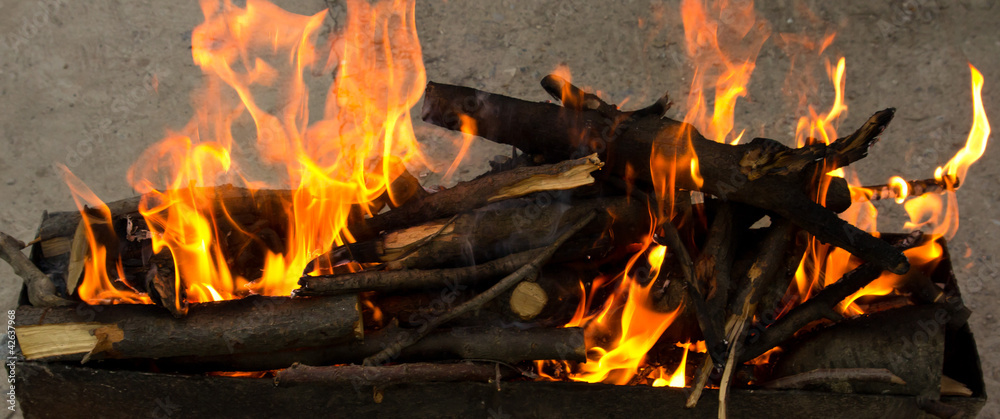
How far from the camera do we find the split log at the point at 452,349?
8.40 feet

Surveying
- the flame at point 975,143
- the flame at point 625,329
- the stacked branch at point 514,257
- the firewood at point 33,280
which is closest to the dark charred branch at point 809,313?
the stacked branch at point 514,257

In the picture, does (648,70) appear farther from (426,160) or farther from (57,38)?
(57,38)

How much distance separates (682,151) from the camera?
270 centimetres

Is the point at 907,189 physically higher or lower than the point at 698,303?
higher

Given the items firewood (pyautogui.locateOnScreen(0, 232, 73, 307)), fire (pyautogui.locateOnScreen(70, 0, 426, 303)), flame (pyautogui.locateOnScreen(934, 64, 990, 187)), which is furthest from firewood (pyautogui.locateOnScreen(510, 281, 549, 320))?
flame (pyautogui.locateOnScreen(934, 64, 990, 187))

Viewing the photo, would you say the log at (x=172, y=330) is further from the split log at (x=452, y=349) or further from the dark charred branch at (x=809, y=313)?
the dark charred branch at (x=809, y=313)

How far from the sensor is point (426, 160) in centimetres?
520

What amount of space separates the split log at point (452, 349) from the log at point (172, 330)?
0.32 ft

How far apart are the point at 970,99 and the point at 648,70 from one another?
2326mm

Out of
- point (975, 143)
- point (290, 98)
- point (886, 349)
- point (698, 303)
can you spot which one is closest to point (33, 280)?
point (698, 303)

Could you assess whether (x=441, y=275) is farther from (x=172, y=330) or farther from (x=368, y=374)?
(x=172, y=330)

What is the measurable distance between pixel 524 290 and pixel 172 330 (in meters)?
1.28

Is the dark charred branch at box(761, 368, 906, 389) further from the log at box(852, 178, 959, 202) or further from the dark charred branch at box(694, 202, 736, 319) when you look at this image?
the log at box(852, 178, 959, 202)

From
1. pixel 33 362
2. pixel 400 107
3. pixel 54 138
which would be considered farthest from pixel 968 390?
pixel 54 138
